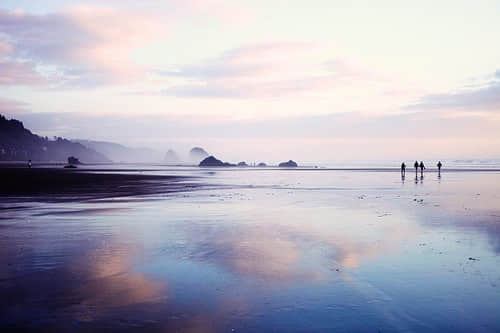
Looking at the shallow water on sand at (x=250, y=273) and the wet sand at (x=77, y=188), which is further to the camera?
the wet sand at (x=77, y=188)

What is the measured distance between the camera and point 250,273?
954 cm

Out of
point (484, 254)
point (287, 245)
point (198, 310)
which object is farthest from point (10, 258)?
point (484, 254)

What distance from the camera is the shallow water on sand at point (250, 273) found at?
666cm

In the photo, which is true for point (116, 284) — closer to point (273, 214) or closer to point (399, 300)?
point (399, 300)

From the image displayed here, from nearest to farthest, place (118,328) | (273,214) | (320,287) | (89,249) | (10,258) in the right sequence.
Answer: (118,328), (320,287), (10,258), (89,249), (273,214)

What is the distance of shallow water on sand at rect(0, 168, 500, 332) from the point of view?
21.8 feet

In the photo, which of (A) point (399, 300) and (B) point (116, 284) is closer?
(A) point (399, 300)

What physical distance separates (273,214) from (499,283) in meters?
12.5

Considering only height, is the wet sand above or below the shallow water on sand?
above

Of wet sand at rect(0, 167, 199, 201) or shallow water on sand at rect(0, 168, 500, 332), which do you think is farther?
wet sand at rect(0, 167, 199, 201)

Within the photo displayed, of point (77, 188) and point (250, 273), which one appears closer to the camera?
point (250, 273)

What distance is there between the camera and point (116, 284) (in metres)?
8.54

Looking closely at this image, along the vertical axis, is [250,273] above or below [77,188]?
below

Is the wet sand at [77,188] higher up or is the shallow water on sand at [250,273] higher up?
the wet sand at [77,188]
